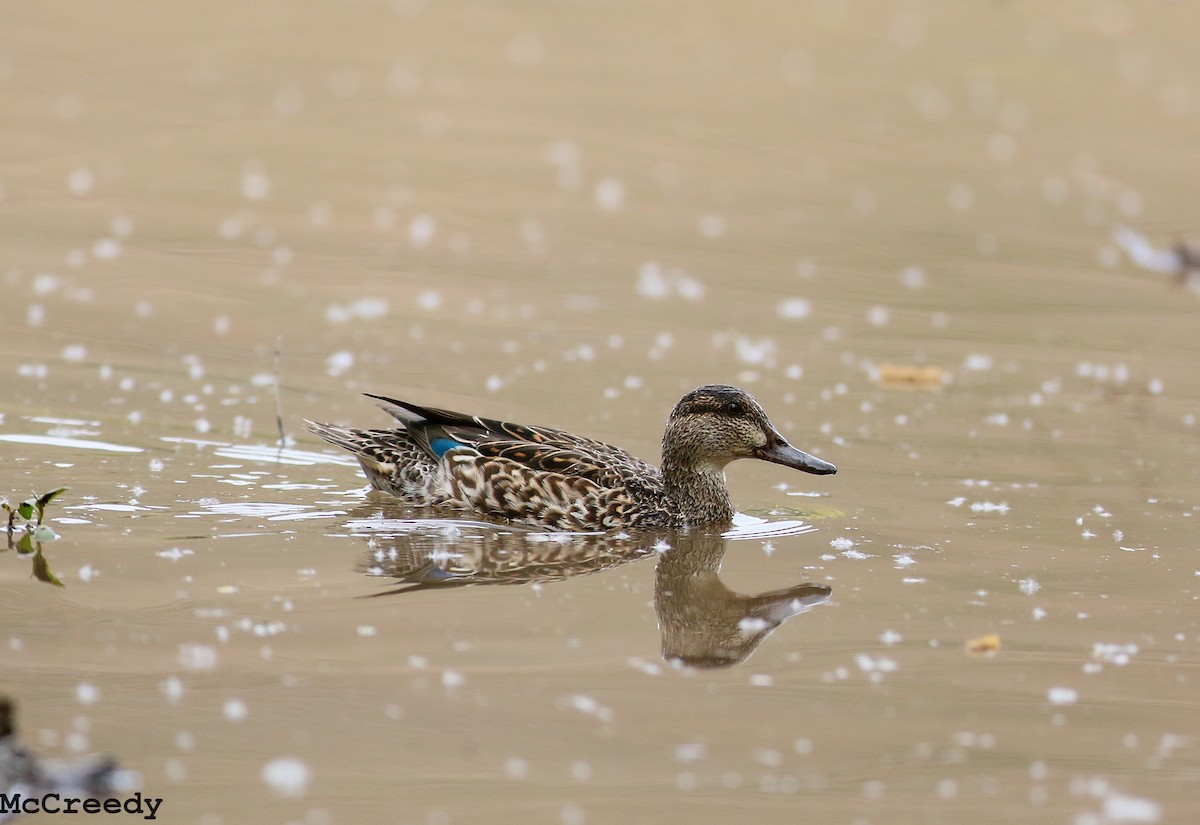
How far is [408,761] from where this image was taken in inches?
233

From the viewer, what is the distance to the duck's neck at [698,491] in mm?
9266

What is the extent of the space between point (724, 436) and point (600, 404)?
83.5 inches

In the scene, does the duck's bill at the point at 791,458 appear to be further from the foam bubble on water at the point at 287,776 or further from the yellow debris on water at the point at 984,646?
the foam bubble on water at the point at 287,776

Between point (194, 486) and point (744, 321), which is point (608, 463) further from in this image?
point (744, 321)

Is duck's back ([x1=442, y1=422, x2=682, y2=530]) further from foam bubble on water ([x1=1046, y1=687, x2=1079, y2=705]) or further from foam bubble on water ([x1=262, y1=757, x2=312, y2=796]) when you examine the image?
foam bubble on water ([x1=262, y1=757, x2=312, y2=796])

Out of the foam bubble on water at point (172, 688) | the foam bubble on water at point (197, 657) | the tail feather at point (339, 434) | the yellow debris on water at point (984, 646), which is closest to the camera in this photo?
the foam bubble on water at point (172, 688)

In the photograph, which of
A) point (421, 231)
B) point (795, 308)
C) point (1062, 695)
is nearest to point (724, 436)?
point (1062, 695)

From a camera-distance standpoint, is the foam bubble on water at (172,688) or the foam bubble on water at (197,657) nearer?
the foam bubble on water at (172,688)

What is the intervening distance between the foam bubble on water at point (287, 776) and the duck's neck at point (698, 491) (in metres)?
3.73

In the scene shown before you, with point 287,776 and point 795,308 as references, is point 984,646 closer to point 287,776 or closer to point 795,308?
point 287,776

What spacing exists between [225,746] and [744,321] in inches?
328

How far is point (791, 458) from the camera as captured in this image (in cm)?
937

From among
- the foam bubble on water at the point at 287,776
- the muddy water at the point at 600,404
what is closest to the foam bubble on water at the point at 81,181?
the muddy water at the point at 600,404

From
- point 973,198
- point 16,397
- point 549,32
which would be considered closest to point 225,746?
point 16,397
